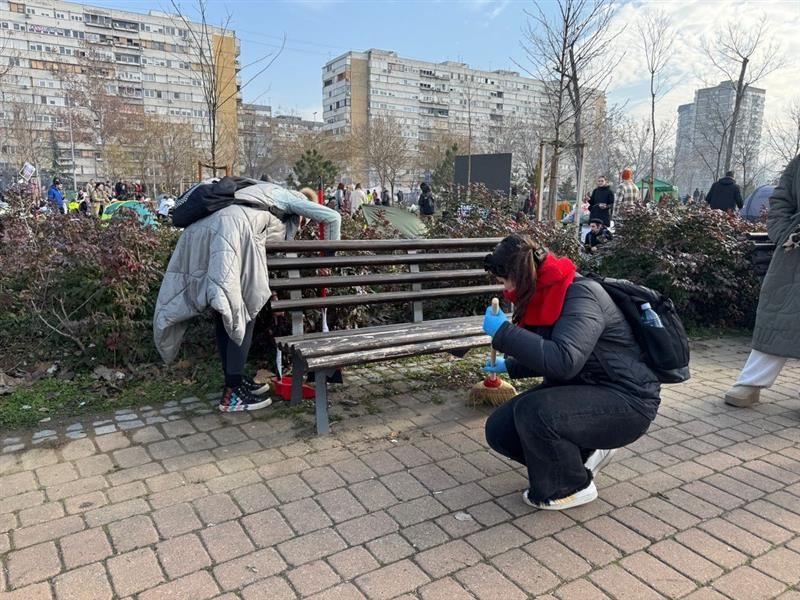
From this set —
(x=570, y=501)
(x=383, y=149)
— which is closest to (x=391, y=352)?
(x=570, y=501)

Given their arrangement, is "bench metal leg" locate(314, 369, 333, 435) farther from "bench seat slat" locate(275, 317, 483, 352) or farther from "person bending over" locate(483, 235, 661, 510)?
"person bending over" locate(483, 235, 661, 510)

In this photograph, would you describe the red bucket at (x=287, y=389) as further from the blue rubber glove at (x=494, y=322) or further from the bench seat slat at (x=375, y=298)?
the blue rubber glove at (x=494, y=322)

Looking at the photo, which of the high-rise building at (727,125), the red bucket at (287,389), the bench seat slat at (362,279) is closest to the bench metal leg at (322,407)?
the red bucket at (287,389)

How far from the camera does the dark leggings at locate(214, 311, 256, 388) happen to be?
3723 millimetres

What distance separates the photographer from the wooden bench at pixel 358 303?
3.41 meters

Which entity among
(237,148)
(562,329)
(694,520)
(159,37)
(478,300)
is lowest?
(694,520)

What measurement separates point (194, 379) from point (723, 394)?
13.0 feet

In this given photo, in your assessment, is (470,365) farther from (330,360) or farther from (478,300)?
Result: (330,360)

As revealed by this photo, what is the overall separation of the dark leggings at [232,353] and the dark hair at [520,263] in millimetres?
1808

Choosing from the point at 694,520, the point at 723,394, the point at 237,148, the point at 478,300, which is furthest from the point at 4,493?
the point at 237,148

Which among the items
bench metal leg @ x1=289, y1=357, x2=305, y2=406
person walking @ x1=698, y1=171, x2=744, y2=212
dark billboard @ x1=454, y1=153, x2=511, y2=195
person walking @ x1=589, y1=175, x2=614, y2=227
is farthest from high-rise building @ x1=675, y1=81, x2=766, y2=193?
bench metal leg @ x1=289, y1=357, x2=305, y2=406

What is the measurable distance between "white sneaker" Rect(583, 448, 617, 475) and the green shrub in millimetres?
3792

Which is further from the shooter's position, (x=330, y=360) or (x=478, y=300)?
(x=478, y=300)

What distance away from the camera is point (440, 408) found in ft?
13.0
